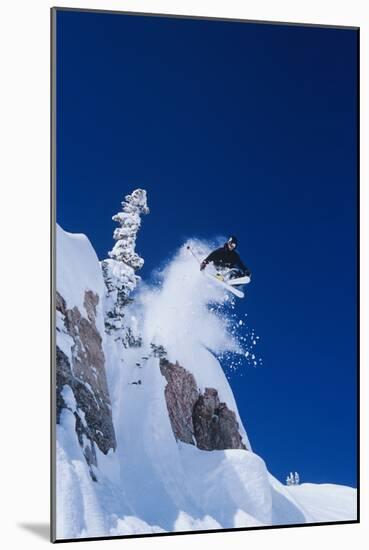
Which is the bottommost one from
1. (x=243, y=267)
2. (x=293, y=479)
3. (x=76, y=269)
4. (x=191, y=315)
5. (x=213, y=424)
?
(x=293, y=479)

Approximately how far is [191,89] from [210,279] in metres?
1.21

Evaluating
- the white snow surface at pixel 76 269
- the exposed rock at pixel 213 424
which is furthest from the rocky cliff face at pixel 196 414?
the white snow surface at pixel 76 269

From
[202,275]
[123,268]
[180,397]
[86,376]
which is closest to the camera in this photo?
[86,376]

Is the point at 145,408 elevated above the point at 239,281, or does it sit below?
below

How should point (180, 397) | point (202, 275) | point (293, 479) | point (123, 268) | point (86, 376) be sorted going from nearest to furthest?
1. point (86, 376)
2. point (123, 268)
3. point (180, 397)
4. point (202, 275)
5. point (293, 479)

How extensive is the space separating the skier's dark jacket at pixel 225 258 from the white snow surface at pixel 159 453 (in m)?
0.05

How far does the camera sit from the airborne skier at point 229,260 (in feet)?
28.9

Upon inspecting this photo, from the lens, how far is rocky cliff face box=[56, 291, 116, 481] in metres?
8.36

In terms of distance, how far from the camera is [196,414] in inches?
345

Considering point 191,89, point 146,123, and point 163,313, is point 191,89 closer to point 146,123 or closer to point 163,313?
point 146,123

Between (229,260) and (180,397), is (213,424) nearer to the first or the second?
(180,397)

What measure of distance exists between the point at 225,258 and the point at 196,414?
1.01 m

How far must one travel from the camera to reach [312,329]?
9.05 m

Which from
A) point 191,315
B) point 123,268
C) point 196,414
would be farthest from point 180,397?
point 123,268
